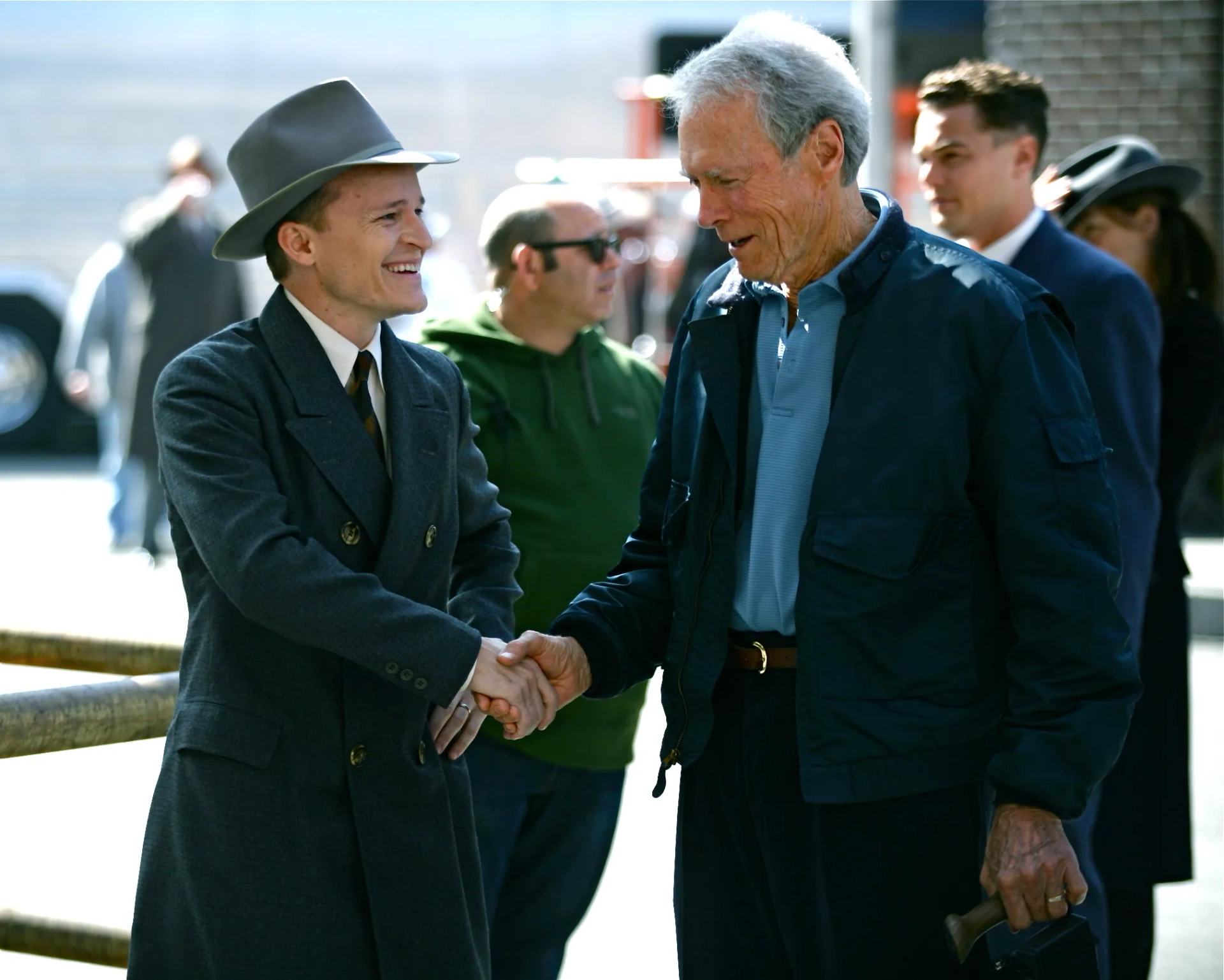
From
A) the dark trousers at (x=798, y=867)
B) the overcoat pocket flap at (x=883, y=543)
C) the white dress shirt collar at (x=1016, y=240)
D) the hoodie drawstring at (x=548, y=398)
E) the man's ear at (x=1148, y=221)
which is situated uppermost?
the white dress shirt collar at (x=1016, y=240)

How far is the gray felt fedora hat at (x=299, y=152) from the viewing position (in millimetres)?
2980

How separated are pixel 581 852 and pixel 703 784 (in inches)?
46.3

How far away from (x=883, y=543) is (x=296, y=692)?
0.95 meters

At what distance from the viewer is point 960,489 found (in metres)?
2.67

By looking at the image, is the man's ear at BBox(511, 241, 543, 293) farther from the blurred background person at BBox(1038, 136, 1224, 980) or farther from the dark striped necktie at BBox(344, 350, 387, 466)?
the blurred background person at BBox(1038, 136, 1224, 980)

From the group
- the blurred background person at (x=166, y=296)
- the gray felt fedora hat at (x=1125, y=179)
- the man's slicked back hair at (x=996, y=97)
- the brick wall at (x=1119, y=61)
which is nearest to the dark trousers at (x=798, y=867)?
the man's slicked back hair at (x=996, y=97)

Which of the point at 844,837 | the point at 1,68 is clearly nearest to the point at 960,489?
the point at 844,837

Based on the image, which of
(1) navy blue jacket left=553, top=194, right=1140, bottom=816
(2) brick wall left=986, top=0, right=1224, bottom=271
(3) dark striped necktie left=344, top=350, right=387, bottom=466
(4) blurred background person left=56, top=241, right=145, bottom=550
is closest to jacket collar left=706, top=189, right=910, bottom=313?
(1) navy blue jacket left=553, top=194, right=1140, bottom=816

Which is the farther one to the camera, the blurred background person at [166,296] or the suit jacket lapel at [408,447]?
the blurred background person at [166,296]

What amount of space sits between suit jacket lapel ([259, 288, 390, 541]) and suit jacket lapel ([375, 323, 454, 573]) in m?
0.04

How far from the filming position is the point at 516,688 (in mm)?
2975

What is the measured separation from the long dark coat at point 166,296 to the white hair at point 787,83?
7806mm

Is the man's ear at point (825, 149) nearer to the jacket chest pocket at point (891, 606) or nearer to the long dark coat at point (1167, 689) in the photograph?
the jacket chest pocket at point (891, 606)

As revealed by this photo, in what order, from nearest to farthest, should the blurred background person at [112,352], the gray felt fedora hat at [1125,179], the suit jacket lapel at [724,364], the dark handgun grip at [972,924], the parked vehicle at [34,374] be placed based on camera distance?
the dark handgun grip at [972,924]
the suit jacket lapel at [724,364]
the gray felt fedora hat at [1125,179]
the blurred background person at [112,352]
the parked vehicle at [34,374]
